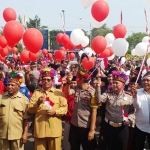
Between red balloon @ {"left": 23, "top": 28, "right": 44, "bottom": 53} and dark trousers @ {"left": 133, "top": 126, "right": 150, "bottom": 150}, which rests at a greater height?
red balloon @ {"left": 23, "top": 28, "right": 44, "bottom": 53}

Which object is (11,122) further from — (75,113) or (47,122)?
(75,113)

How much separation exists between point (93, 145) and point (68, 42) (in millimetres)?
5286

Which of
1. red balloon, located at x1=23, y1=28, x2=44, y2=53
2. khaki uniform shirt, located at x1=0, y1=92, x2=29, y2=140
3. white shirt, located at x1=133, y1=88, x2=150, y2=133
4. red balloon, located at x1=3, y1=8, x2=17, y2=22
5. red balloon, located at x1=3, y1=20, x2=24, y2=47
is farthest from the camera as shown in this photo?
red balloon, located at x1=3, y1=8, x2=17, y2=22

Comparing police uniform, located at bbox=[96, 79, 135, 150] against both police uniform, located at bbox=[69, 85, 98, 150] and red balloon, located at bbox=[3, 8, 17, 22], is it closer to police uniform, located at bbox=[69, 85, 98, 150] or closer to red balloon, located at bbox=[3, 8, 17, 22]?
police uniform, located at bbox=[69, 85, 98, 150]

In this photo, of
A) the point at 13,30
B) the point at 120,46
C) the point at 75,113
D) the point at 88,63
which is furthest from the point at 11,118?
the point at 120,46

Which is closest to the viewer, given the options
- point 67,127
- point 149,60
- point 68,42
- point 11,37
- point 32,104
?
point 32,104

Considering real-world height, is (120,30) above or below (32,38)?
above

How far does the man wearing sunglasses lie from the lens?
3.47 meters

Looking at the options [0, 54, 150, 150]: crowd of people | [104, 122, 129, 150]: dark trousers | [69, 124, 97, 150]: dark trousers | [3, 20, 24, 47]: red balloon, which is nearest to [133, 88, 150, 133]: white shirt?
[0, 54, 150, 150]: crowd of people

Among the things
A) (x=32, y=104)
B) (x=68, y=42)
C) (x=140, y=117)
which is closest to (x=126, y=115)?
(x=140, y=117)

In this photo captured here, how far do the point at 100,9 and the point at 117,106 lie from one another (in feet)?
8.34

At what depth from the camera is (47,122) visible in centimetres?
350

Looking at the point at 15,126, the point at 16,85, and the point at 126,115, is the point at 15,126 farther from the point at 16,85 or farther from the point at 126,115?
the point at 126,115

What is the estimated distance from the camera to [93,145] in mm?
3785
